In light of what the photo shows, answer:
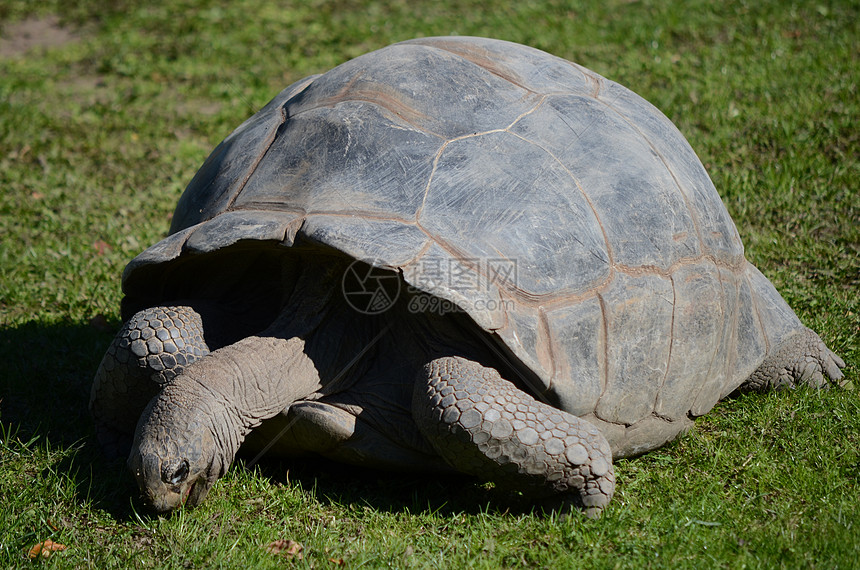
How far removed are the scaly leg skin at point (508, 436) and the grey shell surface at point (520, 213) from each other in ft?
0.41

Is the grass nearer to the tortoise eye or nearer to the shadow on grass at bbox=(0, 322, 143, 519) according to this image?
the shadow on grass at bbox=(0, 322, 143, 519)

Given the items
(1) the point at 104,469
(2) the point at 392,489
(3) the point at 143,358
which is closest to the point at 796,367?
(2) the point at 392,489

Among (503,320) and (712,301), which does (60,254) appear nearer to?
(503,320)

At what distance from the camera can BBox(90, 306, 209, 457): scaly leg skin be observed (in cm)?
297

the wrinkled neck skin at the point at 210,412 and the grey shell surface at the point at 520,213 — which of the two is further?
the grey shell surface at the point at 520,213

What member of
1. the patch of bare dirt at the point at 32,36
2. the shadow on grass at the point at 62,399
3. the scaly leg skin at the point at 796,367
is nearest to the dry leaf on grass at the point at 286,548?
the shadow on grass at the point at 62,399

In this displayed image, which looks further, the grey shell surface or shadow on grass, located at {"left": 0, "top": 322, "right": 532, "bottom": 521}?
shadow on grass, located at {"left": 0, "top": 322, "right": 532, "bottom": 521}

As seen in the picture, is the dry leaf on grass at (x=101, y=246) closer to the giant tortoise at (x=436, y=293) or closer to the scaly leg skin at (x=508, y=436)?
the giant tortoise at (x=436, y=293)

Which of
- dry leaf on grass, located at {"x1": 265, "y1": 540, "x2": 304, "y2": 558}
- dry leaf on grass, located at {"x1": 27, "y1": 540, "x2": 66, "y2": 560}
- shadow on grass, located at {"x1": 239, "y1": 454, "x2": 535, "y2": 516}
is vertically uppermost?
dry leaf on grass, located at {"x1": 27, "y1": 540, "x2": 66, "y2": 560}

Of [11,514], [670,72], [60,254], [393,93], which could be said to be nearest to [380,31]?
Result: [670,72]

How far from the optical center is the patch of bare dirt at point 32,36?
28.0 feet

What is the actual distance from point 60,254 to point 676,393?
3.78 metres

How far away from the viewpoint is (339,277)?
9.73ft

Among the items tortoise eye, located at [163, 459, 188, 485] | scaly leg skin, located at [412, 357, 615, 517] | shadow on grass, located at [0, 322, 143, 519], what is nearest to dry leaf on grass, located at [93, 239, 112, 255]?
shadow on grass, located at [0, 322, 143, 519]
